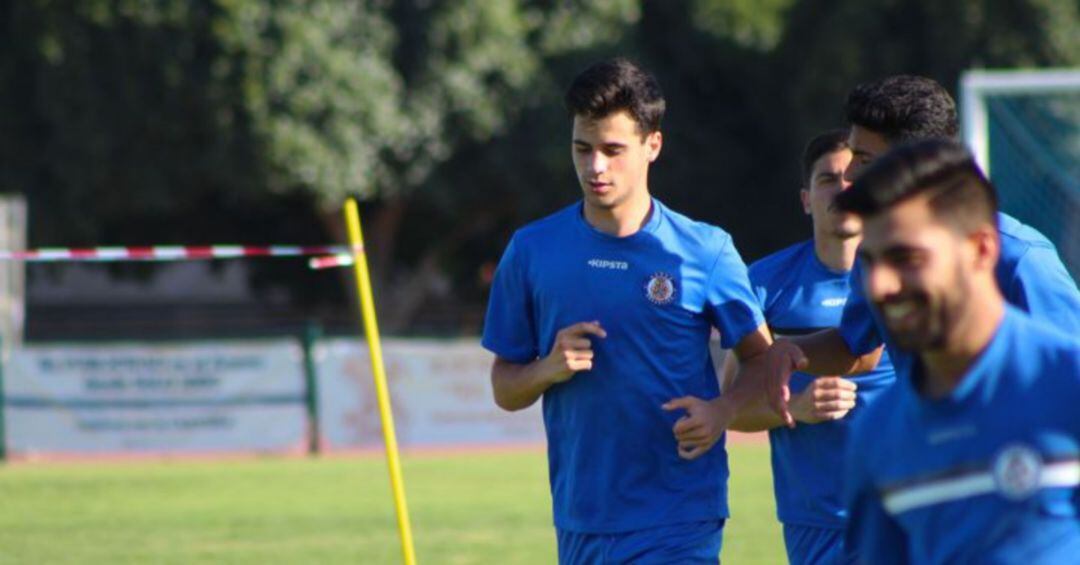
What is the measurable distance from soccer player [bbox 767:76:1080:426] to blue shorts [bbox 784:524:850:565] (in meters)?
0.97

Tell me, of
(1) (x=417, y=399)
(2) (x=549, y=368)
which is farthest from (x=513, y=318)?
(1) (x=417, y=399)

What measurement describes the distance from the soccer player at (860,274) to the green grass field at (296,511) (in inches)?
292

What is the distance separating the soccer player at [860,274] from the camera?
4.86 meters

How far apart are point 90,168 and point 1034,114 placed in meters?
23.1

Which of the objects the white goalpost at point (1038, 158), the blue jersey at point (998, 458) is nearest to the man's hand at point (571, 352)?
the blue jersey at point (998, 458)

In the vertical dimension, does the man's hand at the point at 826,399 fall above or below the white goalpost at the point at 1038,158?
below

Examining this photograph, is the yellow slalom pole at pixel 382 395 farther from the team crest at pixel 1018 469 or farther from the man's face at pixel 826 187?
the team crest at pixel 1018 469

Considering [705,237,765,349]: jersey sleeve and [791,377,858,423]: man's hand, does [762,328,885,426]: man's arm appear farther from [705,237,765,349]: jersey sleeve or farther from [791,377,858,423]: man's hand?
[791,377,858,423]: man's hand

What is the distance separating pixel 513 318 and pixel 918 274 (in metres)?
2.81

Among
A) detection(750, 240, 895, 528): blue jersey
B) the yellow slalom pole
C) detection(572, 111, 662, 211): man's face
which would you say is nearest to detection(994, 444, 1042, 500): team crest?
detection(572, 111, 662, 211): man's face

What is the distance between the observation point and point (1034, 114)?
22000 millimetres

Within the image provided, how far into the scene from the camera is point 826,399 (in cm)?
634

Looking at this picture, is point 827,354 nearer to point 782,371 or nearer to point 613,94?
point 782,371

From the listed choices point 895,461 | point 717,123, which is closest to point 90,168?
point 717,123
